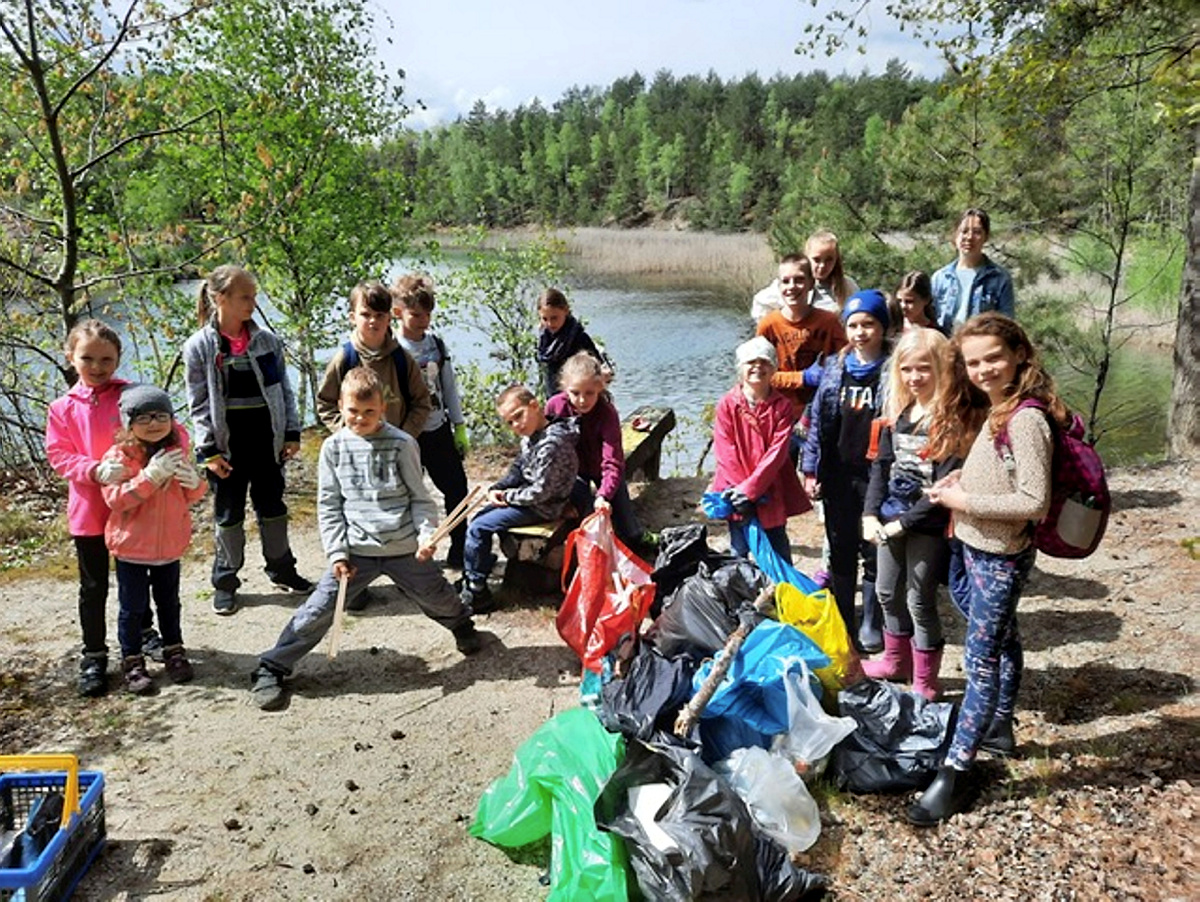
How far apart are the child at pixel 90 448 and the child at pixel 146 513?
3.2 inches

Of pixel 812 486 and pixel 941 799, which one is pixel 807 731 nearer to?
pixel 941 799

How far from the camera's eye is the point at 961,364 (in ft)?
9.69

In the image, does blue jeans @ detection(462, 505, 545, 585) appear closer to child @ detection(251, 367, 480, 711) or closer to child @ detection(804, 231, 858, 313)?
child @ detection(251, 367, 480, 711)

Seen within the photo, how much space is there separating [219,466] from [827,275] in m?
3.73

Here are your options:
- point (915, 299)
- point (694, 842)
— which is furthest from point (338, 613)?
point (915, 299)

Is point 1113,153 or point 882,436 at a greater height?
point 1113,153

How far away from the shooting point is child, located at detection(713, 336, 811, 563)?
13.5 ft

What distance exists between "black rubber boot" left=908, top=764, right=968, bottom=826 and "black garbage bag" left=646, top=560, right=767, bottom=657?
95 cm

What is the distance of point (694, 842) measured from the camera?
2.44 meters

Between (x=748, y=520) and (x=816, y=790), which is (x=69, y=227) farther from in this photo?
(x=816, y=790)

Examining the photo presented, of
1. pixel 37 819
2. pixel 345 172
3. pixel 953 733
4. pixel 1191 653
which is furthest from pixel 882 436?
pixel 345 172

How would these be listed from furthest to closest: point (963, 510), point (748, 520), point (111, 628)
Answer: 1. point (111, 628)
2. point (748, 520)
3. point (963, 510)

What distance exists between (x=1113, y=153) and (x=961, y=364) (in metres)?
9.00

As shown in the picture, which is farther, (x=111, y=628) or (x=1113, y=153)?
(x=1113, y=153)
